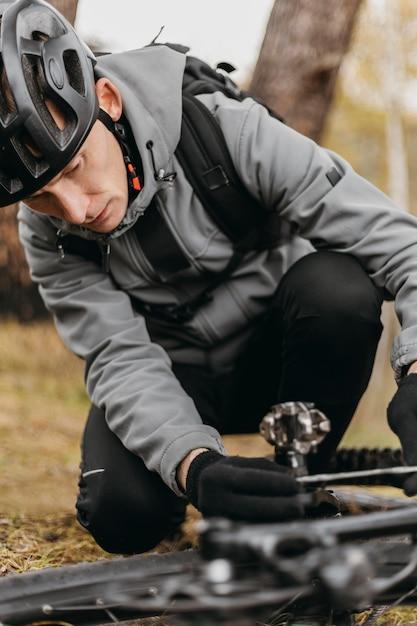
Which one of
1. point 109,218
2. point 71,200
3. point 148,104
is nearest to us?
point 71,200

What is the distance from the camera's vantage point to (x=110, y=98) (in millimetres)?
2648

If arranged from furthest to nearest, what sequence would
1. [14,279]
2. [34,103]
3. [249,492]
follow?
[14,279], [34,103], [249,492]

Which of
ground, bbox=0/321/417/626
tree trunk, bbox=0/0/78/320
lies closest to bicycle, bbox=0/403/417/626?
ground, bbox=0/321/417/626

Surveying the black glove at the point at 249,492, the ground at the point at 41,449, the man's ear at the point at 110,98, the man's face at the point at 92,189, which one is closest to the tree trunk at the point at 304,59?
the ground at the point at 41,449

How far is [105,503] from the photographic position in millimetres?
2803

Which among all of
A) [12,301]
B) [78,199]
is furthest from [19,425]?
[78,199]

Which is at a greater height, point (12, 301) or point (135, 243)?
point (135, 243)

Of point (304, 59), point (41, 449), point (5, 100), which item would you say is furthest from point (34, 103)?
point (304, 59)

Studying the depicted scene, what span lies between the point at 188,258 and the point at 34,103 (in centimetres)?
75

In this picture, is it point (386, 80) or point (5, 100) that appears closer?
point (5, 100)

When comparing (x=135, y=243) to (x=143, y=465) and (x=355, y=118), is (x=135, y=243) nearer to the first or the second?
(x=143, y=465)

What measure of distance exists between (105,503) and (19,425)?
2861 millimetres

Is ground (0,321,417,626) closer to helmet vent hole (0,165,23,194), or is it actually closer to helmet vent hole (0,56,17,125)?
helmet vent hole (0,165,23,194)

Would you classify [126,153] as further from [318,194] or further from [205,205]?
[318,194]
